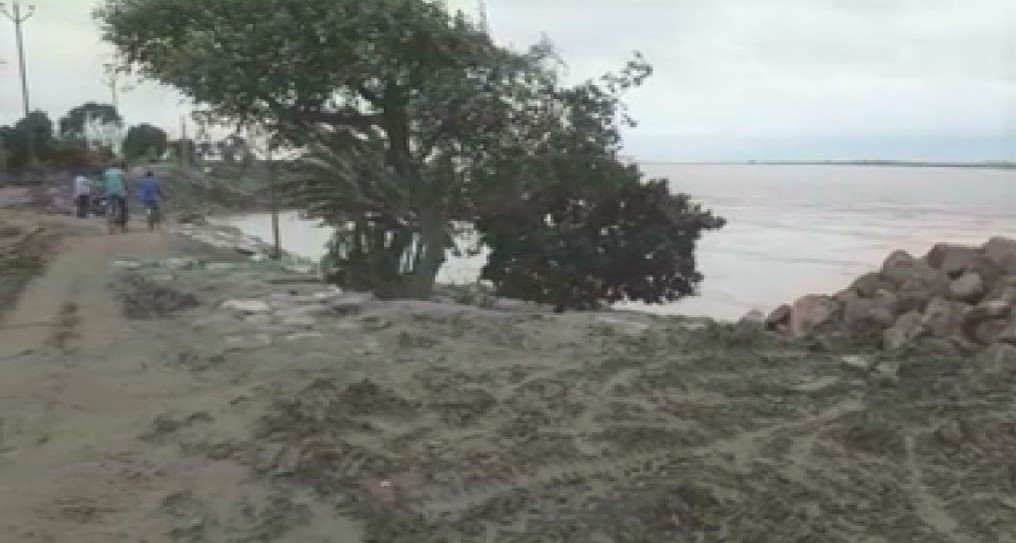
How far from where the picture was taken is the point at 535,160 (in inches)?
507

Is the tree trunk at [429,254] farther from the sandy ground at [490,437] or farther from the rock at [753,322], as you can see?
→ the sandy ground at [490,437]

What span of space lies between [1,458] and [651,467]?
2.77 m

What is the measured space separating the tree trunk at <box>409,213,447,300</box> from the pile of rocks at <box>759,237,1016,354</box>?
644cm

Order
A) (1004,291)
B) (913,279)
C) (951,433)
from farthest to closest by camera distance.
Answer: (913,279)
(1004,291)
(951,433)

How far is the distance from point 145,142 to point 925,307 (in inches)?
2187

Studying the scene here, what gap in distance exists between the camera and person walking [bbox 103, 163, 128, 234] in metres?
17.8

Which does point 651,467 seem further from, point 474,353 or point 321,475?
point 474,353

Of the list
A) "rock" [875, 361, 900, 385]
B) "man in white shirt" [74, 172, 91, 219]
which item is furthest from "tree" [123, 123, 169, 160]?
"rock" [875, 361, 900, 385]

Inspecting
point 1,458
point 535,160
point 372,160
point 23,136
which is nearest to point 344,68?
point 372,160

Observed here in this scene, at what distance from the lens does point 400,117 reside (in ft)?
43.8

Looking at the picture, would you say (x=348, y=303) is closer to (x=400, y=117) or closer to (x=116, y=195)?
(x=400, y=117)

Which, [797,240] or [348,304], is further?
[797,240]

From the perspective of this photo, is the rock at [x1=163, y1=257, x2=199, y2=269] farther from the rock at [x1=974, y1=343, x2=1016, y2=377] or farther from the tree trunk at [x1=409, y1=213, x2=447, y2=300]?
the rock at [x1=974, y1=343, x2=1016, y2=377]

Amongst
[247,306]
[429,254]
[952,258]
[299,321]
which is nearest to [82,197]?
[429,254]
